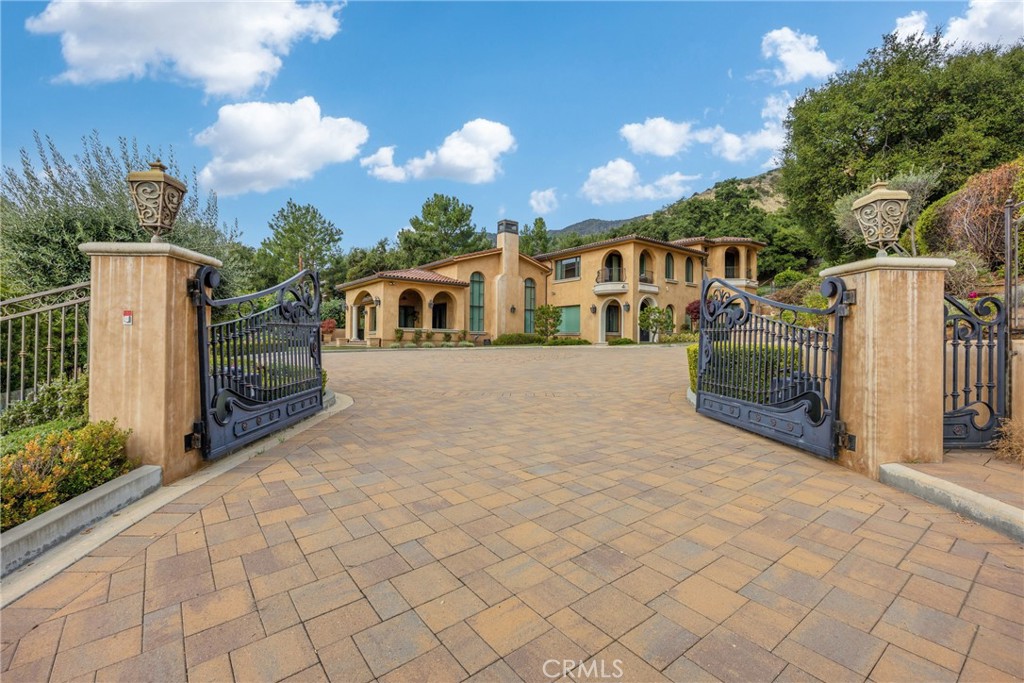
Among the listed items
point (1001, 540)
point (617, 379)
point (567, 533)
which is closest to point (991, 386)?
point (1001, 540)

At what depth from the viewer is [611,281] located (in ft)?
83.4

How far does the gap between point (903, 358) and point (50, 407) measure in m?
7.90

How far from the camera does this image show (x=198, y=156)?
342 inches

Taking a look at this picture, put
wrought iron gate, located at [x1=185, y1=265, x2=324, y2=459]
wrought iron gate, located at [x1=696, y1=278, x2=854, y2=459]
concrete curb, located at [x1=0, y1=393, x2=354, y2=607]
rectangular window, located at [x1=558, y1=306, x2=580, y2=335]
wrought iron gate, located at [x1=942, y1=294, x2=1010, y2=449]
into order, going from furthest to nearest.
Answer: rectangular window, located at [x1=558, y1=306, x2=580, y2=335] → wrought iron gate, located at [x1=942, y1=294, x2=1010, y2=449] → wrought iron gate, located at [x1=696, y1=278, x2=854, y2=459] → wrought iron gate, located at [x1=185, y1=265, x2=324, y2=459] → concrete curb, located at [x1=0, y1=393, x2=354, y2=607]

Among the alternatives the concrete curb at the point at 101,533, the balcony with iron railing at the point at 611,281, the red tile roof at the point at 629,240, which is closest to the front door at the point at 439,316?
the red tile roof at the point at 629,240

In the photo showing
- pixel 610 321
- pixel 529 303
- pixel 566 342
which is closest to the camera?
pixel 566 342

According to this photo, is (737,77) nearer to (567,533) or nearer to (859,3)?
(859,3)

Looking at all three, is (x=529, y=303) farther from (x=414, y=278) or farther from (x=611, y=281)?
(x=414, y=278)

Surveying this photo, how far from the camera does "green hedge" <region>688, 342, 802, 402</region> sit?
4777mm

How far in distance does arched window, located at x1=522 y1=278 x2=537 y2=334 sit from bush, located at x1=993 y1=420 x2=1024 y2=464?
23233 millimetres

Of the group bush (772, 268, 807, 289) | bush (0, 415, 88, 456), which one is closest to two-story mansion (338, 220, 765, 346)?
bush (772, 268, 807, 289)

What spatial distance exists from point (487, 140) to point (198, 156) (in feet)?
61.6

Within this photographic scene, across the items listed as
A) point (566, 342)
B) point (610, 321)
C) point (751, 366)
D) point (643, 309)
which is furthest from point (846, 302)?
point (610, 321)

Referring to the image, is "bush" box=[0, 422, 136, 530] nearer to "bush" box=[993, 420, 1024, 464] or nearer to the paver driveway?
the paver driveway
